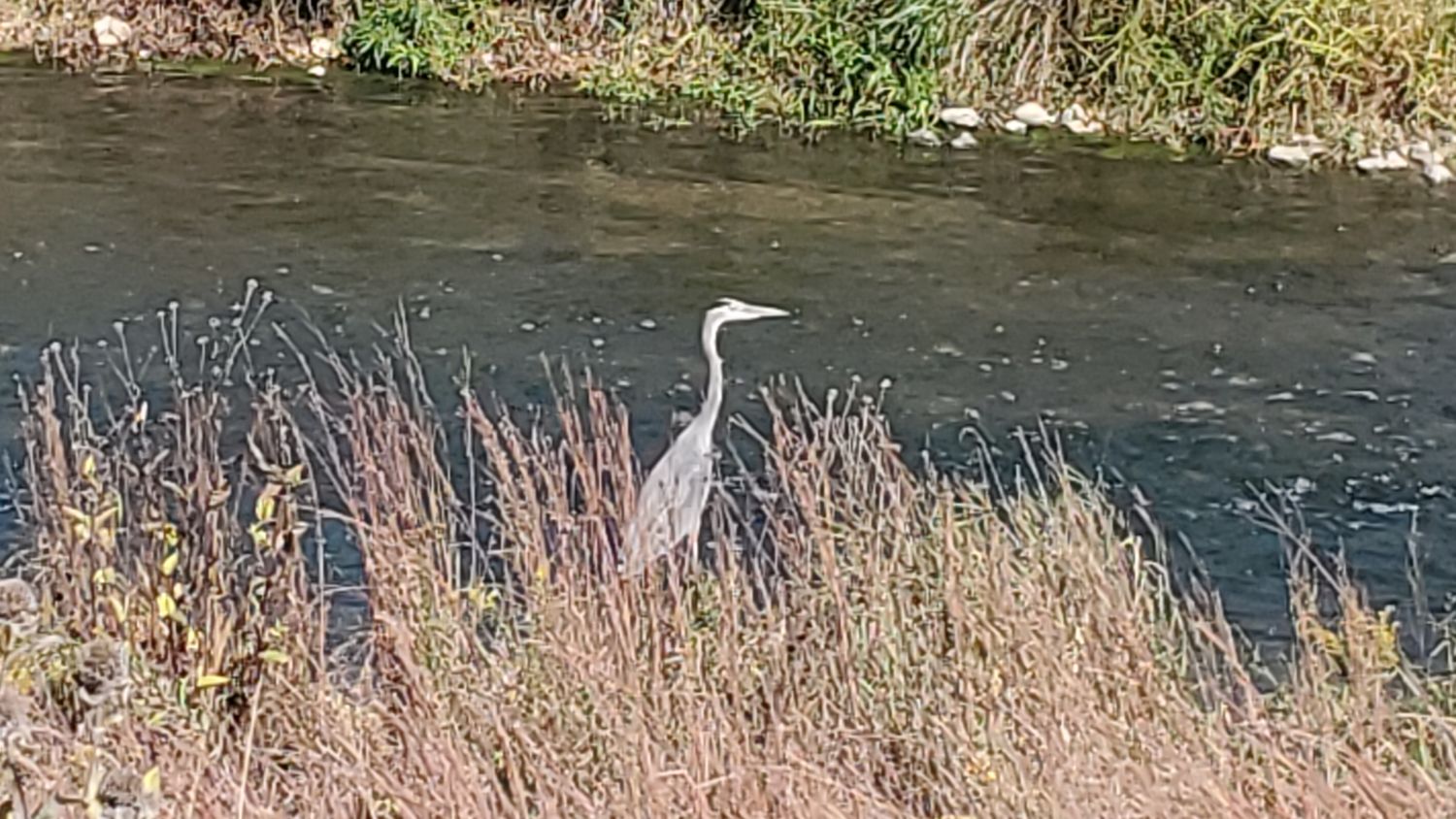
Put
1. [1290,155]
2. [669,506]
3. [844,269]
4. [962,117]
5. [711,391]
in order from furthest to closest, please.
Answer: [962,117]
[1290,155]
[844,269]
[711,391]
[669,506]

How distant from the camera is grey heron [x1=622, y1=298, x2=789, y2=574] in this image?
3564 mm

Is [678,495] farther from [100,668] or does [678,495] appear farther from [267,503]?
[100,668]

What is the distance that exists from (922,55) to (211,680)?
7.31 meters

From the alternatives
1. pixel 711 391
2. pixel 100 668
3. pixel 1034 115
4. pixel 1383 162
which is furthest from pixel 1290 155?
pixel 100 668

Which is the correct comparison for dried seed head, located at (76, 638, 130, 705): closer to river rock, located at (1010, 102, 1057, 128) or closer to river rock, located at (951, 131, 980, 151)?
river rock, located at (951, 131, 980, 151)

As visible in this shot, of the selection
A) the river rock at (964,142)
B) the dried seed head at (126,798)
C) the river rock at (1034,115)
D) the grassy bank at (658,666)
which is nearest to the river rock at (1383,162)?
the river rock at (1034,115)

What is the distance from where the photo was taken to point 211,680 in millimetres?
3172

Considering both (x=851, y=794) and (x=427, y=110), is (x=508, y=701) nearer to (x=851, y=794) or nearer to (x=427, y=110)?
(x=851, y=794)

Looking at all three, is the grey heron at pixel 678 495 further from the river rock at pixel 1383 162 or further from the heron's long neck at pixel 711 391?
the river rock at pixel 1383 162

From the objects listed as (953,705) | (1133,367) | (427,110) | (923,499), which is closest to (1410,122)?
(1133,367)

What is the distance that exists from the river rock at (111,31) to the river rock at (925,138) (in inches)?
171

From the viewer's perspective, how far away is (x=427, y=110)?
10.3 meters

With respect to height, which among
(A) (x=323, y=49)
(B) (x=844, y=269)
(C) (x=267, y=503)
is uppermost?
(C) (x=267, y=503)

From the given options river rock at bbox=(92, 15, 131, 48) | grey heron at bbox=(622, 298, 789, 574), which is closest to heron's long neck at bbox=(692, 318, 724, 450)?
grey heron at bbox=(622, 298, 789, 574)
